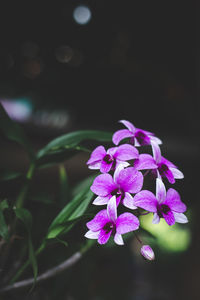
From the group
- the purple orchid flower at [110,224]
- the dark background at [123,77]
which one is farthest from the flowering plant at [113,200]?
the dark background at [123,77]

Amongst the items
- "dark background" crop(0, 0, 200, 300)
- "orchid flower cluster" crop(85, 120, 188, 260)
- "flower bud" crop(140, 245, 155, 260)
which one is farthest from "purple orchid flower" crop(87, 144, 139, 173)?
"dark background" crop(0, 0, 200, 300)

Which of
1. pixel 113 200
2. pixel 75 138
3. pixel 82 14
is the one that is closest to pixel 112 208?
pixel 113 200

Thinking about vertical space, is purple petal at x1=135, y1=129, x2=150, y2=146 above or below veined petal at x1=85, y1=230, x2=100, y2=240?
above

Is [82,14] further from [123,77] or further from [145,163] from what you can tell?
[145,163]

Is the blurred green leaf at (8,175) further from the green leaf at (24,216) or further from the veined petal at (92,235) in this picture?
the veined petal at (92,235)

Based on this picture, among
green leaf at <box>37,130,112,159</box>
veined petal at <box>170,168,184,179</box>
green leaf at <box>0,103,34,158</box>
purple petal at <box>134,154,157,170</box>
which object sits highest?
Result: green leaf at <box>0,103,34,158</box>

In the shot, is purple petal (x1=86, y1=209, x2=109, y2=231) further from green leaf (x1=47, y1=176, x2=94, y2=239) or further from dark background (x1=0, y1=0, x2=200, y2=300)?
dark background (x1=0, y1=0, x2=200, y2=300)

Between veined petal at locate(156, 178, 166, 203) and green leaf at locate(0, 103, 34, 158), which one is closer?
veined petal at locate(156, 178, 166, 203)
